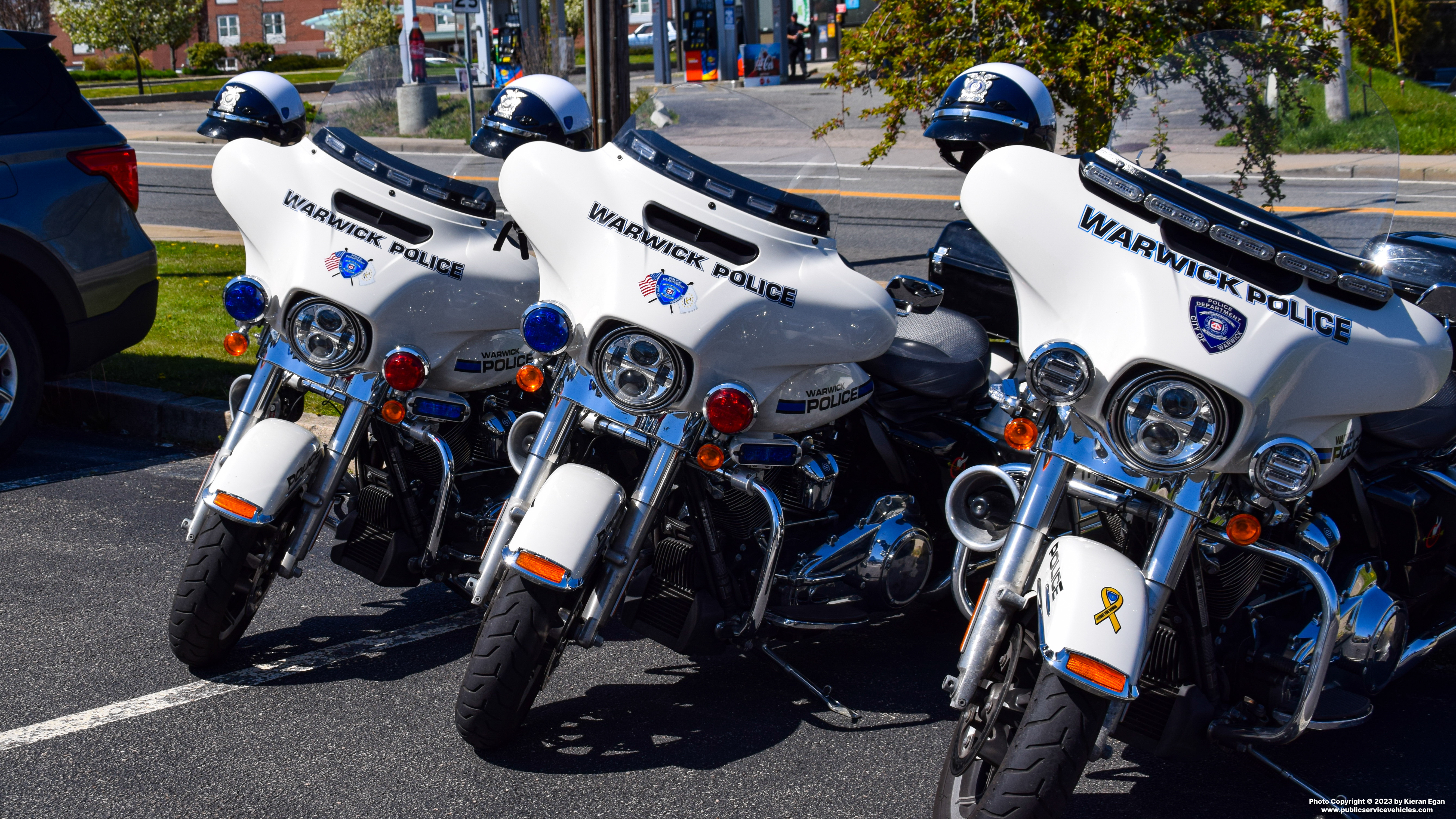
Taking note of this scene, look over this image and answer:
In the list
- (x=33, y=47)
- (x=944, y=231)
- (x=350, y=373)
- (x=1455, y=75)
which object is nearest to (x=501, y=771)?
(x=350, y=373)

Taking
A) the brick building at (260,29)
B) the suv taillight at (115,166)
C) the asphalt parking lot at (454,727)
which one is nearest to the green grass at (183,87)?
the brick building at (260,29)

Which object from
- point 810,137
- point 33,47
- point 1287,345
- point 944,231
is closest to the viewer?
point 1287,345

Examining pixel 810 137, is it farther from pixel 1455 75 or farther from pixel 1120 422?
pixel 1455 75

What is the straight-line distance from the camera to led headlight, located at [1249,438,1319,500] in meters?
2.77

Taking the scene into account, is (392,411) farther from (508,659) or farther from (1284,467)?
(1284,467)

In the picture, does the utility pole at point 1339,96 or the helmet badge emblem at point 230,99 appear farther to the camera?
the helmet badge emblem at point 230,99

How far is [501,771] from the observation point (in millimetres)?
3295

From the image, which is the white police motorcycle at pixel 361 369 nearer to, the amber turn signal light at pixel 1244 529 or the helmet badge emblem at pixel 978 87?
the helmet badge emblem at pixel 978 87

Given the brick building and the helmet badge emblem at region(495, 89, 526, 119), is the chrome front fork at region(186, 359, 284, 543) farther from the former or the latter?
the brick building

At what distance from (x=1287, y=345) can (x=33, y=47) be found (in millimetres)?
5789

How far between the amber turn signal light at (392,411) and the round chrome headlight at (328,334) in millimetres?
157

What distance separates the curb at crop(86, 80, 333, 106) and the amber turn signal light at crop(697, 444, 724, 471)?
3291 centimetres

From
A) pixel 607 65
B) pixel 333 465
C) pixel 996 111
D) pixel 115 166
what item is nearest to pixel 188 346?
pixel 115 166

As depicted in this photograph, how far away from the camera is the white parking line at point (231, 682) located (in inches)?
136
